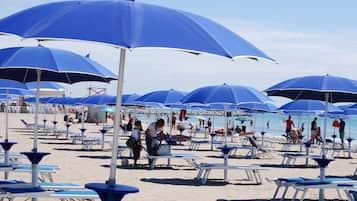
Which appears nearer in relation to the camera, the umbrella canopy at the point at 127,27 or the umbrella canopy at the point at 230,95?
the umbrella canopy at the point at 127,27

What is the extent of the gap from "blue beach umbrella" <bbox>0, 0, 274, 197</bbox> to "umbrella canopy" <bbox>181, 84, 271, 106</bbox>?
865cm

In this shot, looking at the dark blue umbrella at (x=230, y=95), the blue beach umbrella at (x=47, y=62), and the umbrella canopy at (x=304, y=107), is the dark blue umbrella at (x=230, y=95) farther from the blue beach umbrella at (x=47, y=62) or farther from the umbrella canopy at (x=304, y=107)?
the blue beach umbrella at (x=47, y=62)

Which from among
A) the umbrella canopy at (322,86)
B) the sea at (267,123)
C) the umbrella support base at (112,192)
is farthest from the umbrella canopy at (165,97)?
the umbrella support base at (112,192)

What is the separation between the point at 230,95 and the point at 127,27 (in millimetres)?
9659

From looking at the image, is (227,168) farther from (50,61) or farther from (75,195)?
(75,195)

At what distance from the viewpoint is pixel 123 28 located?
508 centimetres

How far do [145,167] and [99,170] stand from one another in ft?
5.12

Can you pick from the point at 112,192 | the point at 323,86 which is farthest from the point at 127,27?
the point at 323,86

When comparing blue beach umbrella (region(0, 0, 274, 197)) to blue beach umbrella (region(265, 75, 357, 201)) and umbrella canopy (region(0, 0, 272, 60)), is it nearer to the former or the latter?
umbrella canopy (region(0, 0, 272, 60))

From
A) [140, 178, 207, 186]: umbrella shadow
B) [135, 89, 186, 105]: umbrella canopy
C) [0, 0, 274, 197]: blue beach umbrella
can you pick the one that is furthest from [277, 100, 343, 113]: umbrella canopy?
[0, 0, 274, 197]: blue beach umbrella

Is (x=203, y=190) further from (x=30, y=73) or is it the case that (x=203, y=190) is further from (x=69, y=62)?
(x=69, y=62)

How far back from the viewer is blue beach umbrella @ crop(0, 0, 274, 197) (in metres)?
5.01

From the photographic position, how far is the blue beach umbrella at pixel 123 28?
501 cm

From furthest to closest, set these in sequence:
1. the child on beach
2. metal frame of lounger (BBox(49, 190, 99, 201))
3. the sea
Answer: the sea, the child on beach, metal frame of lounger (BBox(49, 190, 99, 201))
